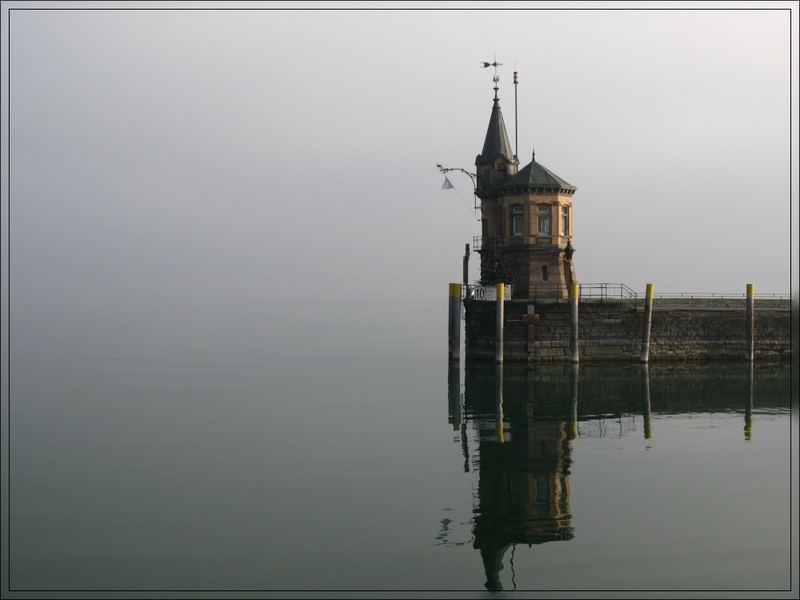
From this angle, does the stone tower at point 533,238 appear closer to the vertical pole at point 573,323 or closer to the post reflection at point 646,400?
the vertical pole at point 573,323

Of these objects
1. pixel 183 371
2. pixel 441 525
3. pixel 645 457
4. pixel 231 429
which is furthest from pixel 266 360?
pixel 441 525

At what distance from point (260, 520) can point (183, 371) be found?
31886 millimetres

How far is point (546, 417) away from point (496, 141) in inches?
957

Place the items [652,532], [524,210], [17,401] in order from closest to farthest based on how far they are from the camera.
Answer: [652,532] < [17,401] < [524,210]

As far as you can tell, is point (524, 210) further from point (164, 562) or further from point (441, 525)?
point (164, 562)

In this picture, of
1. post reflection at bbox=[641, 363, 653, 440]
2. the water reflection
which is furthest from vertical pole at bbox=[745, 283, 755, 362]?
post reflection at bbox=[641, 363, 653, 440]

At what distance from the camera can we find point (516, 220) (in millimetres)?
48594

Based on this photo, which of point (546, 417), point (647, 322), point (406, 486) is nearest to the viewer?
point (406, 486)

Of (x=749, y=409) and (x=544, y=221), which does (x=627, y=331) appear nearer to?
(x=544, y=221)

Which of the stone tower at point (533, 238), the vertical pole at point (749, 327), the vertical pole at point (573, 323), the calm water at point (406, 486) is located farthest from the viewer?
the stone tower at point (533, 238)

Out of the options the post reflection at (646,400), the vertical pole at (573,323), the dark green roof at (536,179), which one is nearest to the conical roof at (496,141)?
the dark green roof at (536,179)

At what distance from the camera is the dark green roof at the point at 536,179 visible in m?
48.0

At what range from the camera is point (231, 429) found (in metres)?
31.0

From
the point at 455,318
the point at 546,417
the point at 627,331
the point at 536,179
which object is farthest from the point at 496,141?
the point at 546,417
